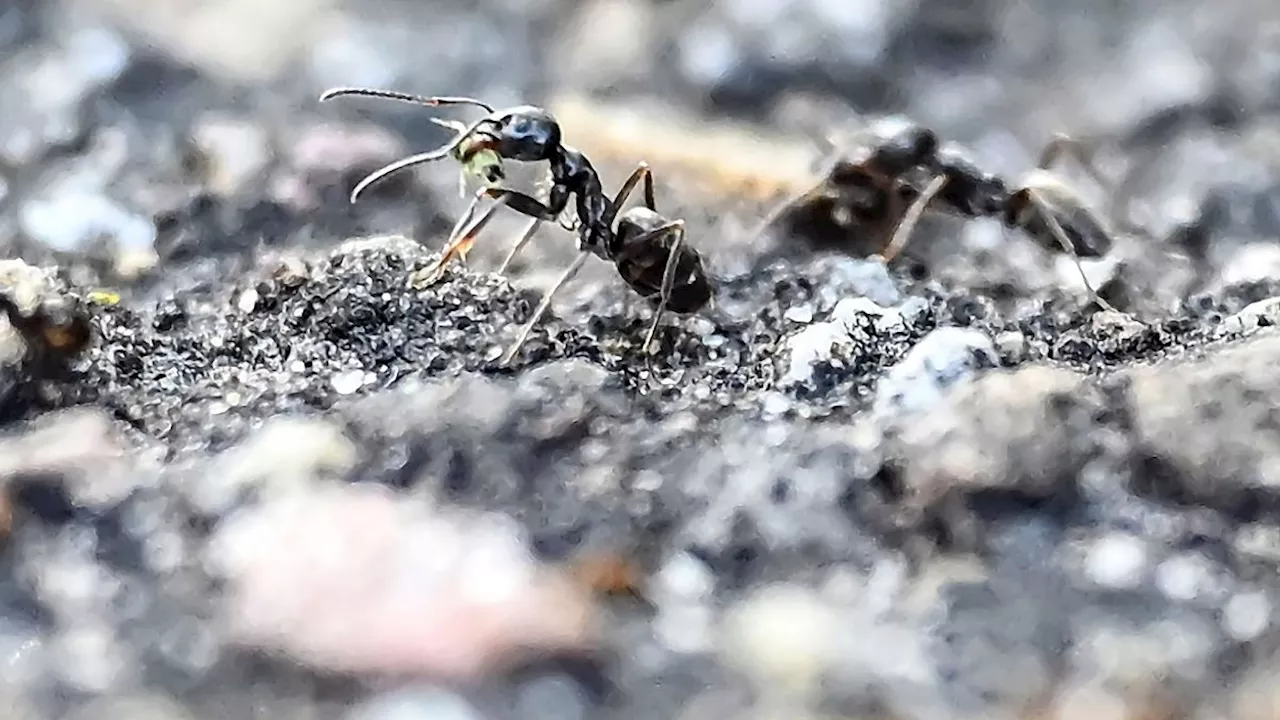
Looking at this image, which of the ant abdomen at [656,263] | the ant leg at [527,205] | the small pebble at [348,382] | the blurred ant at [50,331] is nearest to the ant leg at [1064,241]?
the ant abdomen at [656,263]

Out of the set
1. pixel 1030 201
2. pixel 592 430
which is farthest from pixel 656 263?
pixel 1030 201

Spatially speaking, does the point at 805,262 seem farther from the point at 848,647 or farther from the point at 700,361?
the point at 848,647

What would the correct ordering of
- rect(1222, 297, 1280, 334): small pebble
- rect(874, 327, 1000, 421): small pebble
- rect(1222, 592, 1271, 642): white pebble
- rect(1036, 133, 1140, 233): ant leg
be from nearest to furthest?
rect(1222, 592, 1271, 642): white pebble, rect(874, 327, 1000, 421): small pebble, rect(1222, 297, 1280, 334): small pebble, rect(1036, 133, 1140, 233): ant leg

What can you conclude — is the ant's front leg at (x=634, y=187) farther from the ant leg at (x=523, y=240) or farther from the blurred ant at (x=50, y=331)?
the blurred ant at (x=50, y=331)

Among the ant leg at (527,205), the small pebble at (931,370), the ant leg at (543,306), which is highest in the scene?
the ant leg at (527,205)

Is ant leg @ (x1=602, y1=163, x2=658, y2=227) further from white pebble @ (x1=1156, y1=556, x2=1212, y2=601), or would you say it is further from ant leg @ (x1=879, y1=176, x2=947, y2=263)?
white pebble @ (x1=1156, y1=556, x2=1212, y2=601)

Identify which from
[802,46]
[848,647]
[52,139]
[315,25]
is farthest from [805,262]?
[52,139]

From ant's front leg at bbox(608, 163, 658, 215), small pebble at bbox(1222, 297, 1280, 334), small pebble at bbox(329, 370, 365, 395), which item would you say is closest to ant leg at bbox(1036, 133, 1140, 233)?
small pebble at bbox(1222, 297, 1280, 334)
